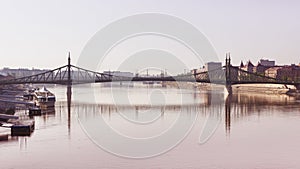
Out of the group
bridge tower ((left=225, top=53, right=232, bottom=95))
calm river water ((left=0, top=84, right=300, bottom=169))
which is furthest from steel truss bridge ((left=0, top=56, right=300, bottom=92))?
calm river water ((left=0, top=84, right=300, bottom=169))

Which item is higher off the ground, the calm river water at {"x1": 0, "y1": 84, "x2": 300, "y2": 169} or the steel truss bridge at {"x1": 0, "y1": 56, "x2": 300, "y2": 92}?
the steel truss bridge at {"x1": 0, "y1": 56, "x2": 300, "y2": 92}

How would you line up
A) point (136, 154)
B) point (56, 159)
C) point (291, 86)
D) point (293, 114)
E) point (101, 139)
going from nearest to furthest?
point (56, 159) → point (136, 154) → point (101, 139) → point (293, 114) → point (291, 86)

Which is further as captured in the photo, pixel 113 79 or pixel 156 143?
pixel 113 79

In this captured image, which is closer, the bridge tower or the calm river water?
the calm river water

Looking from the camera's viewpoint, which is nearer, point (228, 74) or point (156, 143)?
point (156, 143)

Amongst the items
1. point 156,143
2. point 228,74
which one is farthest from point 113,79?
point 156,143

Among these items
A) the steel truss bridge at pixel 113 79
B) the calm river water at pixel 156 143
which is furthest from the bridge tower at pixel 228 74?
the calm river water at pixel 156 143

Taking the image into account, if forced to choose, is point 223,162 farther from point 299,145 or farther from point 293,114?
point 293,114

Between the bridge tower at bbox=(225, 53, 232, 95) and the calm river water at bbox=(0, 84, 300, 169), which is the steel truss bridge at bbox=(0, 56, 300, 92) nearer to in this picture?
the bridge tower at bbox=(225, 53, 232, 95)

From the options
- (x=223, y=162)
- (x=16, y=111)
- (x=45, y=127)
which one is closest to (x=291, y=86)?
(x=16, y=111)

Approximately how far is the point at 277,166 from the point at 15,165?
4.90 meters

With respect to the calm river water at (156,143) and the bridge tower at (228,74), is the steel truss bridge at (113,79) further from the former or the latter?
the calm river water at (156,143)

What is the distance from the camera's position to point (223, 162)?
8305 millimetres

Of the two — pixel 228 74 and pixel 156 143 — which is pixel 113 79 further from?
pixel 156 143
